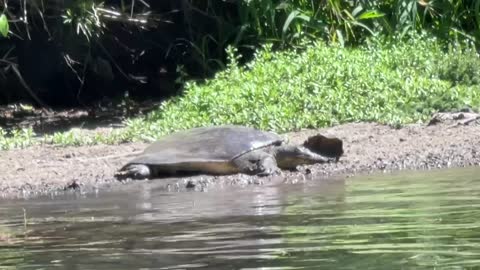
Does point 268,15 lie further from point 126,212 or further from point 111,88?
point 126,212

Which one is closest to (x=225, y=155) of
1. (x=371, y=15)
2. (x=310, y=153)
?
(x=310, y=153)

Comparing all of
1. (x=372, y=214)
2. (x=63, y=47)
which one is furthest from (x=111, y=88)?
(x=372, y=214)

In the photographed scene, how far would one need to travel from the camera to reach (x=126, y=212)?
6812 millimetres

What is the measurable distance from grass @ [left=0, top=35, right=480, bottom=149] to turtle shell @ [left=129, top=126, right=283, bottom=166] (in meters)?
1.49

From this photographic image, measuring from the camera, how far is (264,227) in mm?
5633

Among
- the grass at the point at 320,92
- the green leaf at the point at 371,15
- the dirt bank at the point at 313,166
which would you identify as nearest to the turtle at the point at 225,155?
the dirt bank at the point at 313,166

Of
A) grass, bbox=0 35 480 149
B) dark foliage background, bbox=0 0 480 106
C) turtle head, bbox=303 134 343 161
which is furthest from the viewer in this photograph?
dark foliage background, bbox=0 0 480 106

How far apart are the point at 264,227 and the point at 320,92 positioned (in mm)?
5533

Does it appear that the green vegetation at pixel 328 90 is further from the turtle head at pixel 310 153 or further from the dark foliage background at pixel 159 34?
the turtle head at pixel 310 153

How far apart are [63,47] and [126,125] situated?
236cm

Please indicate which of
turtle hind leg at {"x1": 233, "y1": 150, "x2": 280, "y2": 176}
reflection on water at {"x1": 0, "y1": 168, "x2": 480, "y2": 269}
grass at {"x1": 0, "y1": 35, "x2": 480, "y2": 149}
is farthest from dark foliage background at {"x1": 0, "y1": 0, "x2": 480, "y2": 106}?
reflection on water at {"x1": 0, "y1": 168, "x2": 480, "y2": 269}

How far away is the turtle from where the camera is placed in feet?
27.7

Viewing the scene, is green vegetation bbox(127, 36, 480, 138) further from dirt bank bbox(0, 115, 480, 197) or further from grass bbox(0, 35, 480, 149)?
dirt bank bbox(0, 115, 480, 197)

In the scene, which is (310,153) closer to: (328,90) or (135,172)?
(135,172)
